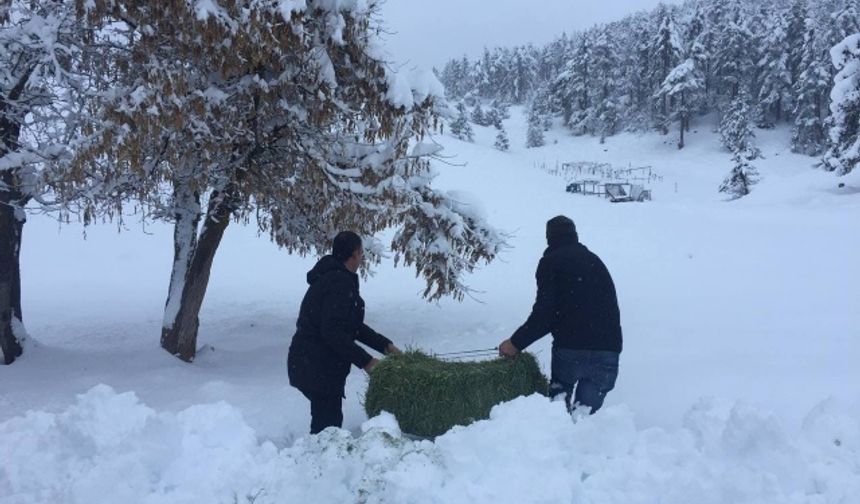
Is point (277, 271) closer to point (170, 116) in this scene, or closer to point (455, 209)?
point (455, 209)

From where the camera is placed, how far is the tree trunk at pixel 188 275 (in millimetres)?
7543

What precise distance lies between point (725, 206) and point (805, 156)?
92.9 feet

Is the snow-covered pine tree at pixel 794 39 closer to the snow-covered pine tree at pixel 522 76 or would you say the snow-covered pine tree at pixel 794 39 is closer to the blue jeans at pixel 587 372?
the snow-covered pine tree at pixel 522 76

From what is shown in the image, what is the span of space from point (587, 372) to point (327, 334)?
1607 mm

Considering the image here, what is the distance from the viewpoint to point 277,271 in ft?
60.1

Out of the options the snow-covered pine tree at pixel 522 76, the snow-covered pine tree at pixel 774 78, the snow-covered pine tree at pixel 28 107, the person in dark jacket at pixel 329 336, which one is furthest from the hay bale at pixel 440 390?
the snow-covered pine tree at pixel 522 76

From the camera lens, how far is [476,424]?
11.2 ft

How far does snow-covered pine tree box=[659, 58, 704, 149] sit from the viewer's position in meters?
59.2

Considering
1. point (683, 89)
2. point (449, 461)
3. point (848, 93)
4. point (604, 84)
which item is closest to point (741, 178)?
point (848, 93)

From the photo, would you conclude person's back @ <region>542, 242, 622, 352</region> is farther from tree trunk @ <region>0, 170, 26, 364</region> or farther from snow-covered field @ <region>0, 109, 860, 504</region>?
tree trunk @ <region>0, 170, 26, 364</region>

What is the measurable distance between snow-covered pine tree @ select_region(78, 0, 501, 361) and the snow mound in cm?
261

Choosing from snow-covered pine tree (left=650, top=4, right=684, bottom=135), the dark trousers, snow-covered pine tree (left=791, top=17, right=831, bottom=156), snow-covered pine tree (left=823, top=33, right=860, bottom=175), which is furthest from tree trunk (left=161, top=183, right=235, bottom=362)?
snow-covered pine tree (left=650, top=4, right=684, bottom=135)

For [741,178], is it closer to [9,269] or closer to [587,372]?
[587,372]

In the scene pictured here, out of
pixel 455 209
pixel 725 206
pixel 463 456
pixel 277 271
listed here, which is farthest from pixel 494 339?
pixel 725 206
